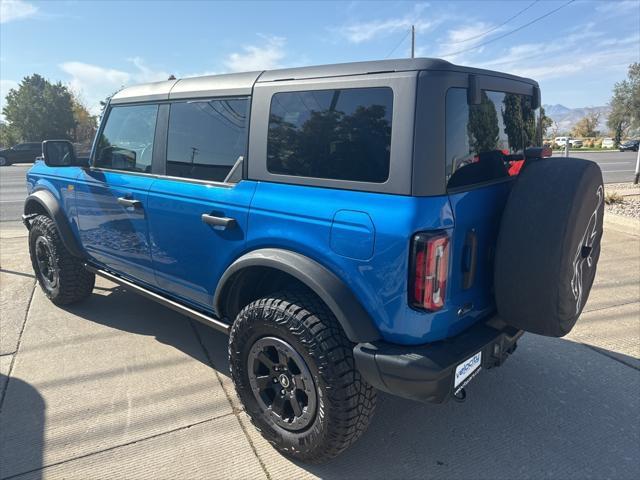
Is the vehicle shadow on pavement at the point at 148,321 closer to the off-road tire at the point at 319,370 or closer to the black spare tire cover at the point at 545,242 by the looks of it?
the off-road tire at the point at 319,370

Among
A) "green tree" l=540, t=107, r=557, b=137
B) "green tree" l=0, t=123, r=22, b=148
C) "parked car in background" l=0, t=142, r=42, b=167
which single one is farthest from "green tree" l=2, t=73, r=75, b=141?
"green tree" l=540, t=107, r=557, b=137

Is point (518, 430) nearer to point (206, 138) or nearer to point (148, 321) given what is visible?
point (206, 138)

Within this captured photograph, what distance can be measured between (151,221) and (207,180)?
1.96ft

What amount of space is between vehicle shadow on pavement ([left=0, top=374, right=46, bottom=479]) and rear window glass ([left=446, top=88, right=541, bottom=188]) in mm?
2540

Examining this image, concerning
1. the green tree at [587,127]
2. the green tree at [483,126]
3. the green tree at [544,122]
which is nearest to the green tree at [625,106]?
the green tree at [544,122]

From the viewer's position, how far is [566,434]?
2.61 m

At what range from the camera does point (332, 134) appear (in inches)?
86.7

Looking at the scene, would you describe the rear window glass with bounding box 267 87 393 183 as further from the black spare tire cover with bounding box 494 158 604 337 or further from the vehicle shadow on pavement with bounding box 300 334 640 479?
the vehicle shadow on pavement with bounding box 300 334 640 479

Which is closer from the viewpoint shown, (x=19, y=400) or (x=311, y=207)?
(x=311, y=207)

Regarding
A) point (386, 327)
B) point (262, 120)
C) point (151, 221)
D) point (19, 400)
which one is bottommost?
point (19, 400)

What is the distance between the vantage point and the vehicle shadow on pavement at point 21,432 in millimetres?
2361

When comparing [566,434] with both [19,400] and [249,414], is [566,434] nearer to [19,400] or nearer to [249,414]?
[249,414]

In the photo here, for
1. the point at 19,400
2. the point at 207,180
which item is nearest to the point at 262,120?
the point at 207,180

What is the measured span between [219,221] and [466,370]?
1.50m
